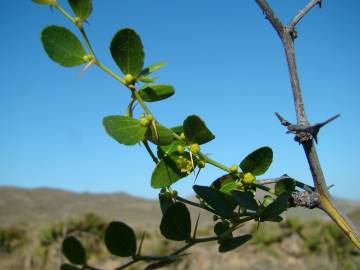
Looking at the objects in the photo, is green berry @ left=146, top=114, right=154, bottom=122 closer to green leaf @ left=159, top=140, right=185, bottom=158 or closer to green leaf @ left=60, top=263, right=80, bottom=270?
green leaf @ left=159, top=140, right=185, bottom=158

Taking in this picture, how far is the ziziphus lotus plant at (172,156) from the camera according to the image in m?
0.51

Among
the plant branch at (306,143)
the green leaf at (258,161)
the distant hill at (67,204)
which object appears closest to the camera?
the plant branch at (306,143)

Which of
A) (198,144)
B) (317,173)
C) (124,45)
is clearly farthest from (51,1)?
(317,173)

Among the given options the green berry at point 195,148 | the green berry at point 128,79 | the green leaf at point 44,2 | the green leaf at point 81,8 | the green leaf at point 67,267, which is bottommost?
the green leaf at point 67,267

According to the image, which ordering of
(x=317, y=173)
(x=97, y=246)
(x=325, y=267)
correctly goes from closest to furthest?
(x=317, y=173) < (x=325, y=267) < (x=97, y=246)

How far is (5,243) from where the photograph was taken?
31.2 ft

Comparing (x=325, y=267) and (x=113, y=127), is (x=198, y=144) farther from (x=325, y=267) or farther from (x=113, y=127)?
(x=325, y=267)

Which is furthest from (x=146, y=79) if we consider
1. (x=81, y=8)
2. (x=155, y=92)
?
(x=81, y=8)

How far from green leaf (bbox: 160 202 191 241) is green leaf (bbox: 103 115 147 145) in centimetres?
11

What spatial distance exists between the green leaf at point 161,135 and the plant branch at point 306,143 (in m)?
0.18

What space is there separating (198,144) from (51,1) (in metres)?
0.29

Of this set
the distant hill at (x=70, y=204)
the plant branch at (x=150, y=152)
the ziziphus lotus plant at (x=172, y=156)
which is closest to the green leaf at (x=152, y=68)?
the ziziphus lotus plant at (x=172, y=156)

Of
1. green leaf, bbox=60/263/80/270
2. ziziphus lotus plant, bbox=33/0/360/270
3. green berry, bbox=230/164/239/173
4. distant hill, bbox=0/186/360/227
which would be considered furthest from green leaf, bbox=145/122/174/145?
distant hill, bbox=0/186/360/227

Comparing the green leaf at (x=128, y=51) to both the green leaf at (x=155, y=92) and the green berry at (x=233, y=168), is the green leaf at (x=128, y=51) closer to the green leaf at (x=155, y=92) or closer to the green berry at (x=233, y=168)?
the green leaf at (x=155, y=92)
